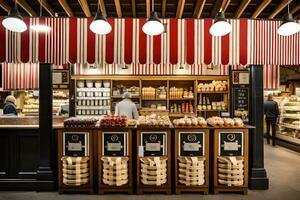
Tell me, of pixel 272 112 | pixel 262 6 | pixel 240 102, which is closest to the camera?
pixel 262 6

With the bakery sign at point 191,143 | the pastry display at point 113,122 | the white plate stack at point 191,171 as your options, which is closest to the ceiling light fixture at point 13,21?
the pastry display at point 113,122

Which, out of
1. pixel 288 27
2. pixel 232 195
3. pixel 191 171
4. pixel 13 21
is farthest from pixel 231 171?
pixel 13 21

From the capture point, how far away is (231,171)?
17.4 ft

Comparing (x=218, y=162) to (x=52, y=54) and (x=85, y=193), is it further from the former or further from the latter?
(x=52, y=54)

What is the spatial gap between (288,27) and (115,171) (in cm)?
381

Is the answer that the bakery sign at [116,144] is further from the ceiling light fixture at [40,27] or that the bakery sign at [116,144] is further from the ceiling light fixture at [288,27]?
the ceiling light fixture at [288,27]

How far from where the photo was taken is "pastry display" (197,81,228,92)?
9.85 m

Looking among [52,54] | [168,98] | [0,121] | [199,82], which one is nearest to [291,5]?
[199,82]

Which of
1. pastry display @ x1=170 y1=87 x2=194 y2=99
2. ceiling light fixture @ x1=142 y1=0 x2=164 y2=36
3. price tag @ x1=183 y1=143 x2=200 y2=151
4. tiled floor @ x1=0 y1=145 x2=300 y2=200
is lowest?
tiled floor @ x1=0 y1=145 x2=300 y2=200

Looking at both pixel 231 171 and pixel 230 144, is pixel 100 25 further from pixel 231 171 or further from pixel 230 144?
pixel 231 171

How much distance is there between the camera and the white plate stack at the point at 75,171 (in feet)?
17.4

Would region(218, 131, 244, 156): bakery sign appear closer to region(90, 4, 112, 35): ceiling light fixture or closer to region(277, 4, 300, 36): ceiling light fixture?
region(277, 4, 300, 36): ceiling light fixture

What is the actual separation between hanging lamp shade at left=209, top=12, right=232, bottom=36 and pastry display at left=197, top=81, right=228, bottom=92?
4861 millimetres

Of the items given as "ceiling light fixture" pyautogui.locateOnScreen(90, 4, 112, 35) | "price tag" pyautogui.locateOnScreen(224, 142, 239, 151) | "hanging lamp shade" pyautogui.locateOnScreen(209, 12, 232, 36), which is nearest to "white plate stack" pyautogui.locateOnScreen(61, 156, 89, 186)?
"ceiling light fixture" pyautogui.locateOnScreen(90, 4, 112, 35)
